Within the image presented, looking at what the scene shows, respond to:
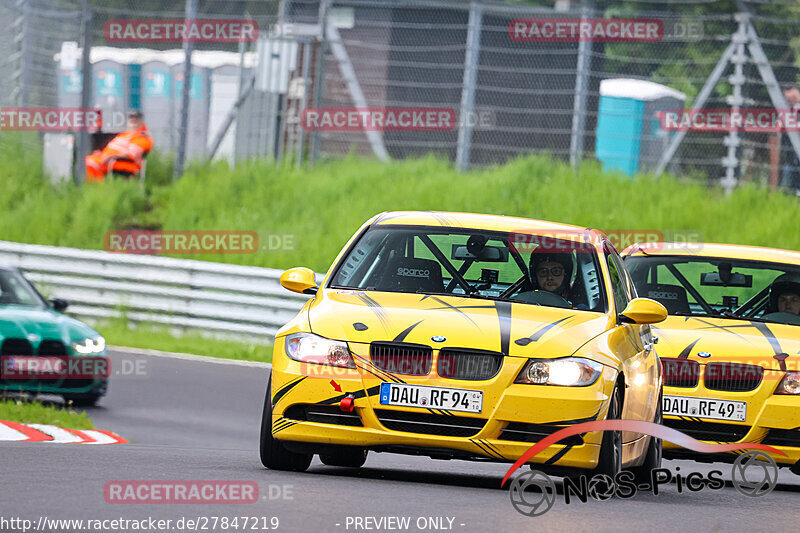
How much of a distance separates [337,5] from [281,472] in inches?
668

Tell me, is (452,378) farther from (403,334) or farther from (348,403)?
(348,403)

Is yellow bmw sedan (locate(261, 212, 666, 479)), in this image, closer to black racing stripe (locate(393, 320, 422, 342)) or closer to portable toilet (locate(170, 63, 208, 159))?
black racing stripe (locate(393, 320, 422, 342))

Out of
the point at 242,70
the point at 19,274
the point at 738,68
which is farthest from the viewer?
the point at 242,70

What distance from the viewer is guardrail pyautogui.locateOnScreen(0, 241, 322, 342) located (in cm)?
1923

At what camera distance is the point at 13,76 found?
24.8m

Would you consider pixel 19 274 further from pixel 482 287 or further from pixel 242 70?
pixel 242 70

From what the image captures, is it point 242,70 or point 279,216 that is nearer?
point 279,216

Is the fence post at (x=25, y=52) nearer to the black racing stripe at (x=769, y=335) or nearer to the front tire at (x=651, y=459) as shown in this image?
the black racing stripe at (x=769, y=335)

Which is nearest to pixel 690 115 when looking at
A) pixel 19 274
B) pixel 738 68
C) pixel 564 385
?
pixel 738 68

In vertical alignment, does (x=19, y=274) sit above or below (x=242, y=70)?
below

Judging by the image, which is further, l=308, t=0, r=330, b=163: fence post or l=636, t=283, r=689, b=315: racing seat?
l=308, t=0, r=330, b=163: fence post

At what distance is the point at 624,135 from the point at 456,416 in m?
14.9

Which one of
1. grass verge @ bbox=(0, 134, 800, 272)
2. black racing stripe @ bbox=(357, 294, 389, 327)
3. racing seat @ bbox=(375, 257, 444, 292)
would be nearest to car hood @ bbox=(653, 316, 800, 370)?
racing seat @ bbox=(375, 257, 444, 292)

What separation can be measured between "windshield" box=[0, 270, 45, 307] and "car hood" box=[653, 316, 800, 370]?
22.0 feet
